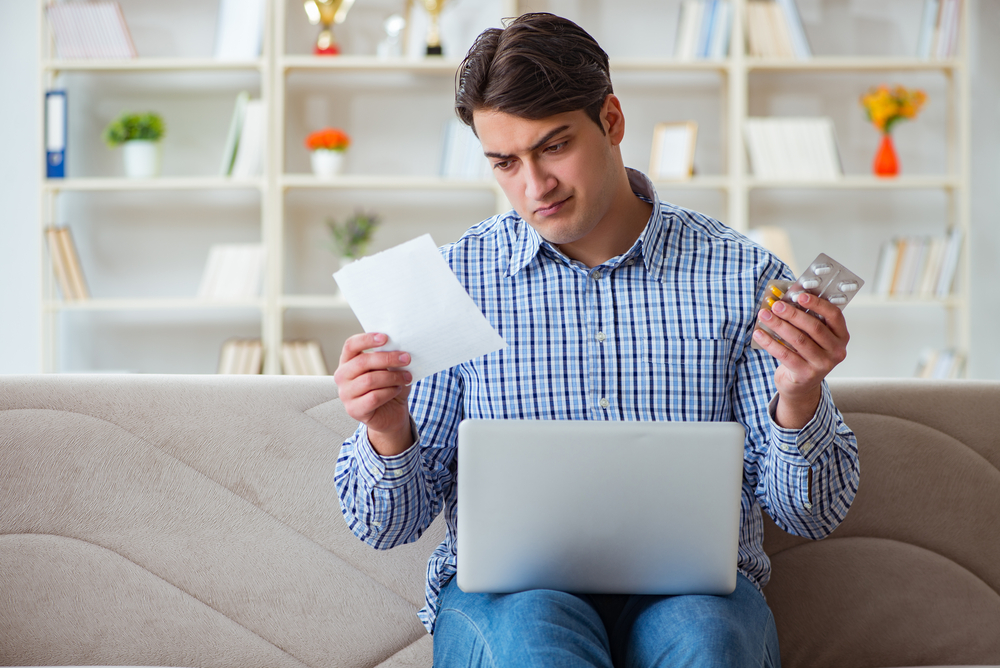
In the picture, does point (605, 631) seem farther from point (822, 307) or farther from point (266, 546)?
point (266, 546)

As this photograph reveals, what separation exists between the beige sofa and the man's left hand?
1.33 feet

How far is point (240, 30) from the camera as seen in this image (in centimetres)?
298

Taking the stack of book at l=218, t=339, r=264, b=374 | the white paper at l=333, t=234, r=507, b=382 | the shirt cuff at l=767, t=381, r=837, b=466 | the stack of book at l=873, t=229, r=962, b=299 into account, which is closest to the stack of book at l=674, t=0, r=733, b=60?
the stack of book at l=873, t=229, r=962, b=299

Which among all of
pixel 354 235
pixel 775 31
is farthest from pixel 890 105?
pixel 354 235

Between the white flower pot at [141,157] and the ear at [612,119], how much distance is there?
2.31 meters

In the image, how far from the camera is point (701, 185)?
2.93m

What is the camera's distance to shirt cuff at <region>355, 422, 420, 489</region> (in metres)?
1.00

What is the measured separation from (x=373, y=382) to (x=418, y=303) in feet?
0.34

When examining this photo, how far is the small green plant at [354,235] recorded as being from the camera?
3.01 meters

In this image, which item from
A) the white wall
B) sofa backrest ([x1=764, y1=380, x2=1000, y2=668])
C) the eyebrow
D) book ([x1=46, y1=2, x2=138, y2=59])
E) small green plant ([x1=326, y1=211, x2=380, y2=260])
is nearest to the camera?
the eyebrow

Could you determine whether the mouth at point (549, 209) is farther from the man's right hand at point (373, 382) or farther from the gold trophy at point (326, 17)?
the gold trophy at point (326, 17)

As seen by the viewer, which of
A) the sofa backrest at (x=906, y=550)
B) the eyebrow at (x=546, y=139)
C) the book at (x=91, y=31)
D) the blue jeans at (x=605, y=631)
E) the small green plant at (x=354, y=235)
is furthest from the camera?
the small green plant at (x=354, y=235)

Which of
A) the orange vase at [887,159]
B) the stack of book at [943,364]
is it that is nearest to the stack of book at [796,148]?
the orange vase at [887,159]

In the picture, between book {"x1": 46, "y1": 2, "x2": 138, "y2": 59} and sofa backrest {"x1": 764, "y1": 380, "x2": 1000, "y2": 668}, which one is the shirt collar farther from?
book {"x1": 46, "y1": 2, "x2": 138, "y2": 59}
